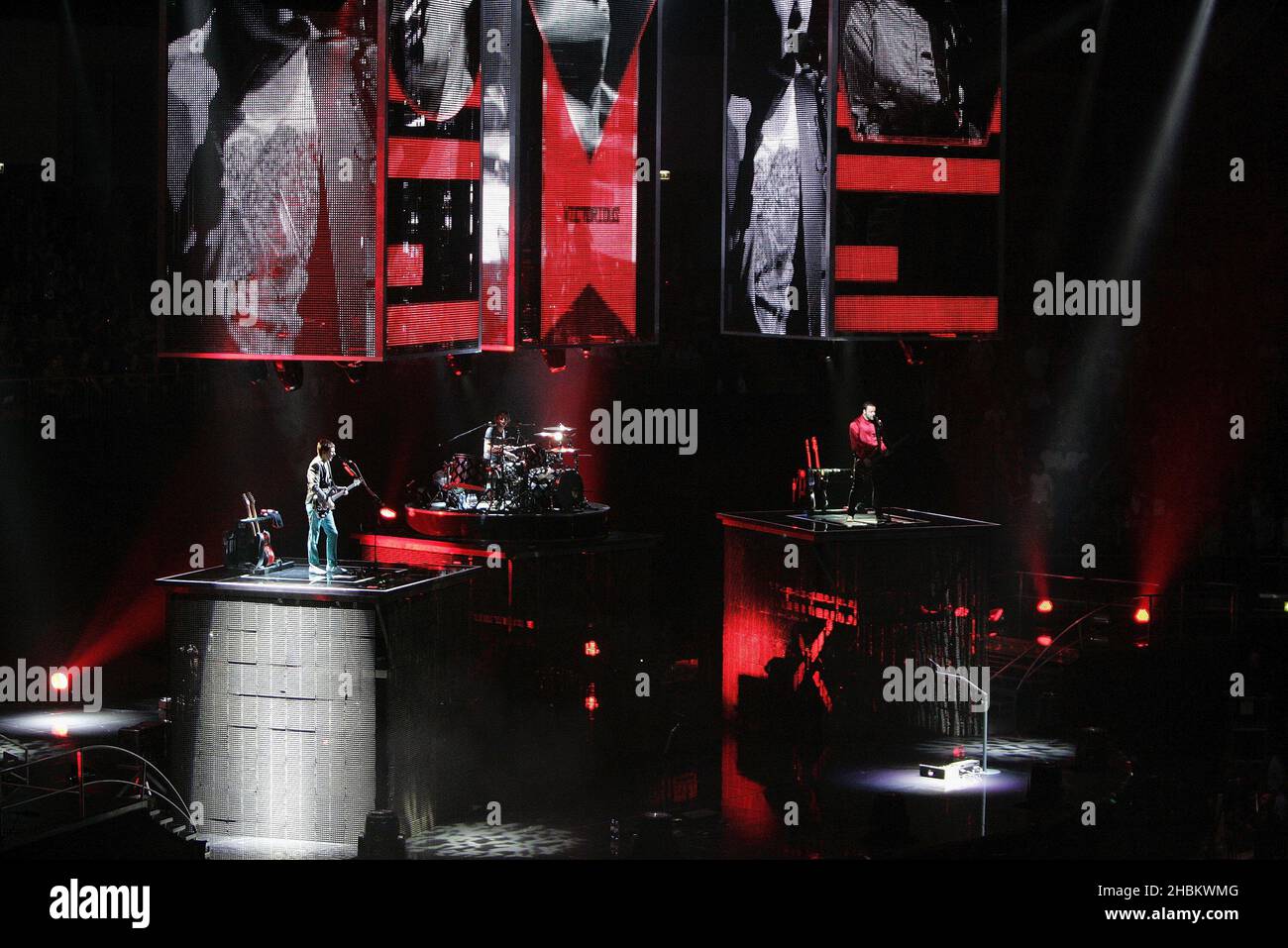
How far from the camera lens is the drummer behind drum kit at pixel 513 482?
439 inches

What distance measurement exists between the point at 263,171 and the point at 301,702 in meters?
3.11

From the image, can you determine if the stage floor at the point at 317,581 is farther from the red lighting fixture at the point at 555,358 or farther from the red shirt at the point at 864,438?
the red shirt at the point at 864,438

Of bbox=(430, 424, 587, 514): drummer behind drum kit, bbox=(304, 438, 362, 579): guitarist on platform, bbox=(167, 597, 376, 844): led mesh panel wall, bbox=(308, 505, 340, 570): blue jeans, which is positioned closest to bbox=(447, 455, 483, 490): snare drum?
bbox=(430, 424, 587, 514): drummer behind drum kit

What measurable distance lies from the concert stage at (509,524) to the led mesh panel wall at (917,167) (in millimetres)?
2316

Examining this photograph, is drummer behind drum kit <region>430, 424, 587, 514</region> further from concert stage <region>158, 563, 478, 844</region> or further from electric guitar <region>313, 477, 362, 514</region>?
concert stage <region>158, 563, 478, 844</region>

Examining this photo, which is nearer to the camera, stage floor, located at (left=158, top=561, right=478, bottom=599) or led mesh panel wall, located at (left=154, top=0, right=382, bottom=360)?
stage floor, located at (left=158, top=561, right=478, bottom=599)

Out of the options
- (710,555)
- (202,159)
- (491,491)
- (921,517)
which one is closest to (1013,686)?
(921,517)

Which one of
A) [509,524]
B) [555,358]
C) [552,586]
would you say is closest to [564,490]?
[509,524]

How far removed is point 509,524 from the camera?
1097 cm

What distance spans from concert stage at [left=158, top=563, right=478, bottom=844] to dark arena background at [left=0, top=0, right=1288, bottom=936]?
3cm

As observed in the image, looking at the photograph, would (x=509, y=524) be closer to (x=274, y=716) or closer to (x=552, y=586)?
(x=552, y=586)

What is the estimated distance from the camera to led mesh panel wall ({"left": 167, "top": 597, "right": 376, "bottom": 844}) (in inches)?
331
